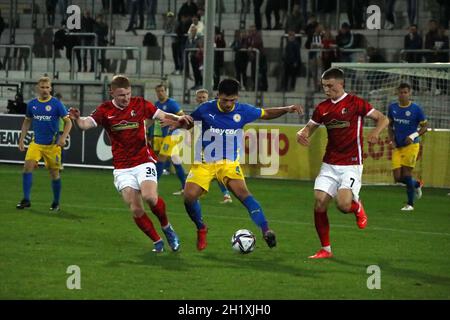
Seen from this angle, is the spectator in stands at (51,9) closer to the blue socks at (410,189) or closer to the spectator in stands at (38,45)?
the spectator in stands at (38,45)

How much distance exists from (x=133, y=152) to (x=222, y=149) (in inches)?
45.5

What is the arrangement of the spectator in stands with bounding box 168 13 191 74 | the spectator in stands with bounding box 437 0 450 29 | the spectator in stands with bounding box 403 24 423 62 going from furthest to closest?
the spectator in stands with bounding box 168 13 191 74 → the spectator in stands with bounding box 437 0 450 29 → the spectator in stands with bounding box 403 24 423 62

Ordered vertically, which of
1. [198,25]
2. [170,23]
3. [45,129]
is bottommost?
[45,129]

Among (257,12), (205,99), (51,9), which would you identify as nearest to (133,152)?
(205,99)

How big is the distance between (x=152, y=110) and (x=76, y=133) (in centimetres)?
1550

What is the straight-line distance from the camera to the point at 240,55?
30953 mm

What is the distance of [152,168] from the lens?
43.0 feet

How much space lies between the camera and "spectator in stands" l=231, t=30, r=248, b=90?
102 ft

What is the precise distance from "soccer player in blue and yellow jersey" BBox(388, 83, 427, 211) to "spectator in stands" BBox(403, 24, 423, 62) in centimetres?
945

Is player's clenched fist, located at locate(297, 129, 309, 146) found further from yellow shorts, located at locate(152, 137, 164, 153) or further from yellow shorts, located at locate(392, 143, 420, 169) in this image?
yellow shorts, located at locate(152, 137, 164, 153)

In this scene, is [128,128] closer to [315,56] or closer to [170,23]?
[315,56]

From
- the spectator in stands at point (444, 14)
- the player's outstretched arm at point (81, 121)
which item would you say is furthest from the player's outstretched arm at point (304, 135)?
the spectator in stands at point (444, 14)

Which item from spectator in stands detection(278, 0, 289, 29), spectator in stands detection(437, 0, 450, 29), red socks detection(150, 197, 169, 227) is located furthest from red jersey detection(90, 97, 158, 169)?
spectator in stands detection(278, 0, 289, 29)
